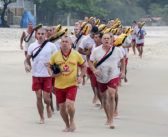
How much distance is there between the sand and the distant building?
3899 cm

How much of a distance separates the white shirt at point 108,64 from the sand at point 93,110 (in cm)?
88

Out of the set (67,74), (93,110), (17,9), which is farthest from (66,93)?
(17,9)

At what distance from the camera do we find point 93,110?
12070 millimetres

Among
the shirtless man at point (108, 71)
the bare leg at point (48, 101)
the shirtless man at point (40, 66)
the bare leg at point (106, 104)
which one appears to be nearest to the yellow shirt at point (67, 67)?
the shirtless man at point (108, 71)

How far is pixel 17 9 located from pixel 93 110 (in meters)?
50.7

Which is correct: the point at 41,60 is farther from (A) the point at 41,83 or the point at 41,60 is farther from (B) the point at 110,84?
(B) the point at 110,84

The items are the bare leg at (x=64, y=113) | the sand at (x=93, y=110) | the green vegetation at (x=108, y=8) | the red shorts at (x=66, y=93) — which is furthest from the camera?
the green vegetation at (x=108, y=8)

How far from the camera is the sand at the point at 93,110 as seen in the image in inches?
377

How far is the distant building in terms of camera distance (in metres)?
59.4

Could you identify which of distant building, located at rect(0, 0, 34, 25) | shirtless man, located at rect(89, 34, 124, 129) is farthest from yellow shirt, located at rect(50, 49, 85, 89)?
distant building, located at rect(0, 0, 34, 25)

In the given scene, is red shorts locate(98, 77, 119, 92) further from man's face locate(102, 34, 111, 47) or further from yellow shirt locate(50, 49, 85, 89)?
yellow shirt locate(50, 49, 85, 89)

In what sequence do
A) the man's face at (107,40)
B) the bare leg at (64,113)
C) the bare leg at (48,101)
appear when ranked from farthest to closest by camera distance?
the bare leg at (48,101), the man's face at (107,40), the bare leg at (64,113)

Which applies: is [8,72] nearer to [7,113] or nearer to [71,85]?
[7,113]

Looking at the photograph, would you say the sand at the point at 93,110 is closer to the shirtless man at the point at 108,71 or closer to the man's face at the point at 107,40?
the shirtless man at the point at 108,71
